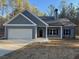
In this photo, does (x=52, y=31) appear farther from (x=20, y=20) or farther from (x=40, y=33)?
(x=20, y=20)

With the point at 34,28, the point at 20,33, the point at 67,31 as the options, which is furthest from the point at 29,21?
the point at 67,31

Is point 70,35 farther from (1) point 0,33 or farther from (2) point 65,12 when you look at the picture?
(2) point 65,12

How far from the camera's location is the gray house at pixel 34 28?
3934 cm

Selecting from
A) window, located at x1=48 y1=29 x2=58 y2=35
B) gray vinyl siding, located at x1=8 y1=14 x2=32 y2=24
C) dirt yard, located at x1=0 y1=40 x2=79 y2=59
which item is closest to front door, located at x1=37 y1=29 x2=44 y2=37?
window, located at x1=48 y1=29 x2=58 y2=35

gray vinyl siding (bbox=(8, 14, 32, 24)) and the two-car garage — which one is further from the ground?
gray vinyl siding (bbox=(8, 14, 32, 24))

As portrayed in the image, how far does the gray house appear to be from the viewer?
129ft

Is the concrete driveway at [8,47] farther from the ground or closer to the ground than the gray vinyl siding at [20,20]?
closer to the ground

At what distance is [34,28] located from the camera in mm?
39438

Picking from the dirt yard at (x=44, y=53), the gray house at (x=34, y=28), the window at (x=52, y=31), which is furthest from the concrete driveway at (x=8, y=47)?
the window at (x=52, y=31)

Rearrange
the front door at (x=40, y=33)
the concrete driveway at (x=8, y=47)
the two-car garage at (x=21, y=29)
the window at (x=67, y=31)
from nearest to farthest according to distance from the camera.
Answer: the concrete driveway at (x=8, y=47)
the two-car garage at (x=21, y=29)
the front door at (x=40, y=33)
the window at (x=67, y=31)

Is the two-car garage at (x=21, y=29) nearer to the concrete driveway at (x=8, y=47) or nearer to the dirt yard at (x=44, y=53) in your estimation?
the concrete driveway at (x=8, y=47)

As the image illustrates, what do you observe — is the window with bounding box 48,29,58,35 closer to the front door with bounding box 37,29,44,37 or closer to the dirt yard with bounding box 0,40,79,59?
the front door with bounding box 37,29,44,37

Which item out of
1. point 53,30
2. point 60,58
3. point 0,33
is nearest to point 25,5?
point 0,33

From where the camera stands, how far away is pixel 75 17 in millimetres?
68312
